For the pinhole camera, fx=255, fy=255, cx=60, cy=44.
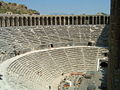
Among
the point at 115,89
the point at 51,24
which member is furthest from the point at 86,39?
the point at 115,89

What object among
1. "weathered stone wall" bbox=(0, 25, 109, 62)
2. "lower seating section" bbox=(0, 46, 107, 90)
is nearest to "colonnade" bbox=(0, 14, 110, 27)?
"weathered stone wall" bbox=(0, 25, 109, 62)

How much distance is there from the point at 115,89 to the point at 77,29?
3199cm

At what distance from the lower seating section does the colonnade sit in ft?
30.2

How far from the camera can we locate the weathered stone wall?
31922 millimetres

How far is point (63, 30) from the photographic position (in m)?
39.5

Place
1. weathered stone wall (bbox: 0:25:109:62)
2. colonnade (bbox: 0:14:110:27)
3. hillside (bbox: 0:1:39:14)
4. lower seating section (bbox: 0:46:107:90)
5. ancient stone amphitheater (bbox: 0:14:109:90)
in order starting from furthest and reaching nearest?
1. hillside (bbox: 0:1:39:14)
2. colonnade (bbox: 0:14:110:27)
3. weathered stone wall (bbox: 0:25:109:62)
4. ancient stone amphitheater (bbox: 0:14:109:90)
5. lower seating section (bbox: 0:46:107:90)

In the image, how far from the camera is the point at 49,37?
36.7 metres

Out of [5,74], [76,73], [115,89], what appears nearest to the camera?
[115,89]

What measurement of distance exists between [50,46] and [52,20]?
27.1 feet

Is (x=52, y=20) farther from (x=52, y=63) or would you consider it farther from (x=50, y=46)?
(x=52, y=63)

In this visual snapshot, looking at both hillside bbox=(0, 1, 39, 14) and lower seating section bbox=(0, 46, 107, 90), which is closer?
lower seating section bbox=(0, 46, 107, 90)

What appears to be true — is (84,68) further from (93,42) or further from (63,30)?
(63,30)

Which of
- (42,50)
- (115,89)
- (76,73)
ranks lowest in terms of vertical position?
(76,73)

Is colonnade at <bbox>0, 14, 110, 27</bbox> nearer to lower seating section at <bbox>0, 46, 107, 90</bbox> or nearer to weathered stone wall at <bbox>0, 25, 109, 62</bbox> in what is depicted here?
weathered stone wall at <bbox>0, 25, 109, 62</bbox>
